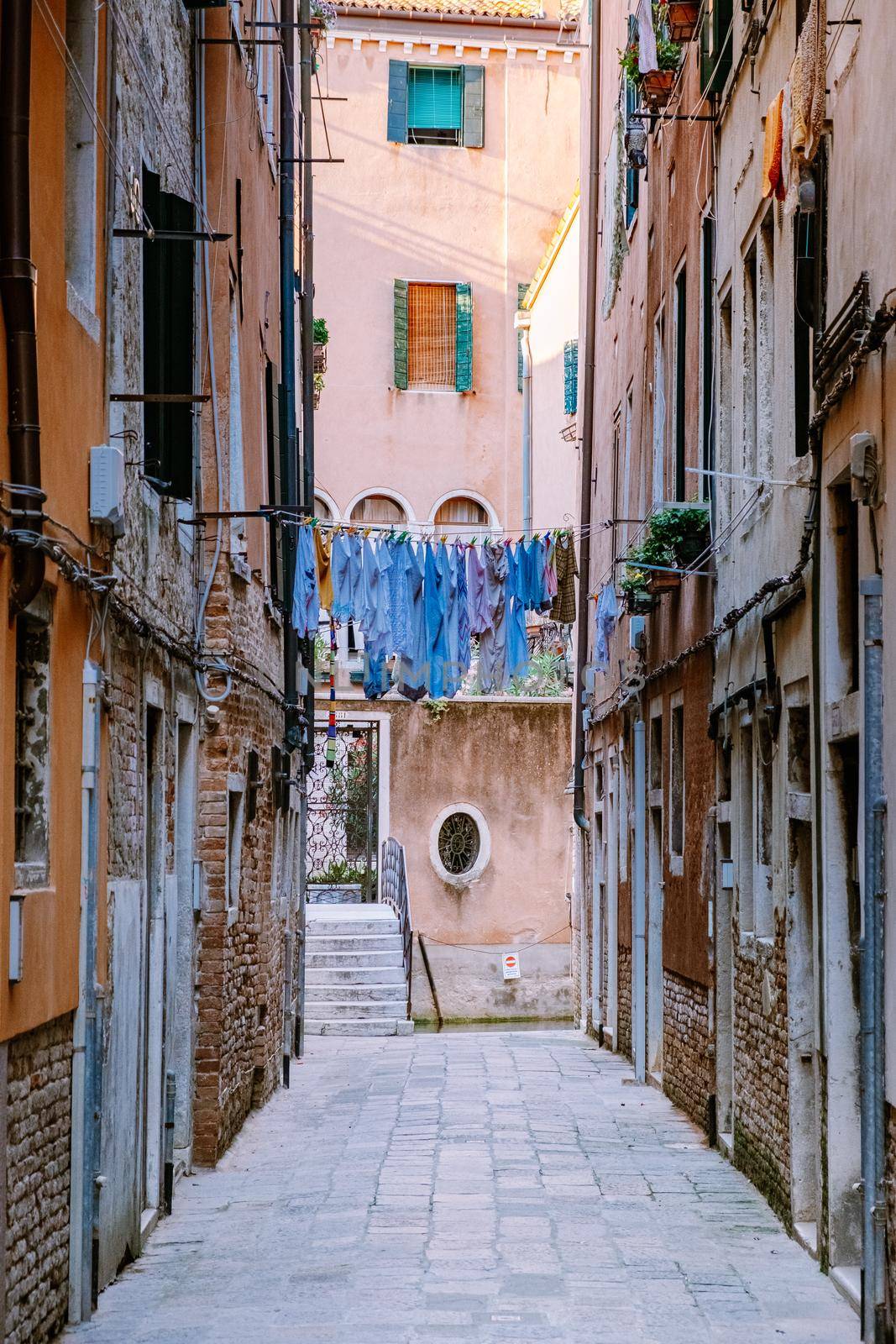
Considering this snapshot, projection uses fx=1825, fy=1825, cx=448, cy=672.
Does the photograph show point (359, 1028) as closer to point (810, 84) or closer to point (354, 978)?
point (354, 978)

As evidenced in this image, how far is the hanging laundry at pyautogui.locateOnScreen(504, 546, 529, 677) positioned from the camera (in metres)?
19.4

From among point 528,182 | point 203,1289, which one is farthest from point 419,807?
point 203,1289

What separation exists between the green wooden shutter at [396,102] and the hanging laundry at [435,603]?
14.3 meters

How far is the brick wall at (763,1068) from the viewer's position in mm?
9547

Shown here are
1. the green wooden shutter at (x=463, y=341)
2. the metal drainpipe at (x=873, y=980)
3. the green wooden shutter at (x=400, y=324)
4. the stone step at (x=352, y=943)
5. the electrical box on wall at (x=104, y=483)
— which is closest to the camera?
the metal drainpipe at (x=873, y=980)

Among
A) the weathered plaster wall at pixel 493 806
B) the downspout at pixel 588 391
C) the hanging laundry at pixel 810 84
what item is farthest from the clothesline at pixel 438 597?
the hanging laundry at pixel 810 84

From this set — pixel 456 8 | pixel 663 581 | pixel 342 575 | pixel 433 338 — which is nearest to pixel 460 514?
pixel 433 338

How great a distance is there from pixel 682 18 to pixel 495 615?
7.66 metres

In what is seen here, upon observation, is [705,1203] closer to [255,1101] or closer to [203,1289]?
[203,1289]

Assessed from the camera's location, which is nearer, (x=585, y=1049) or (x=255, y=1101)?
(x=255, y=1101)

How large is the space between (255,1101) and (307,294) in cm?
908

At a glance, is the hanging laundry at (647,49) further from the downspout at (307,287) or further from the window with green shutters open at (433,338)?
the window with green shutters open at (433,338)

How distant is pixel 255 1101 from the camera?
14180mm

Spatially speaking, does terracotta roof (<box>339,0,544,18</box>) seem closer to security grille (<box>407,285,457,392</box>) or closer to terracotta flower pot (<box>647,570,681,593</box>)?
security grille (<box>407,285,457,392</box>)
